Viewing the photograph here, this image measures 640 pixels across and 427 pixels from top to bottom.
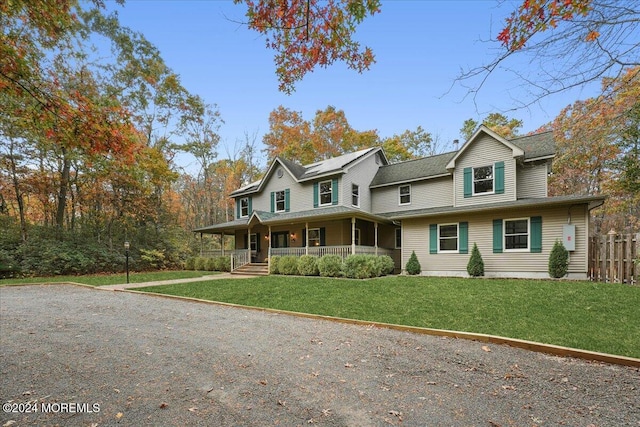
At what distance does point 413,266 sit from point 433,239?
5.42 feet

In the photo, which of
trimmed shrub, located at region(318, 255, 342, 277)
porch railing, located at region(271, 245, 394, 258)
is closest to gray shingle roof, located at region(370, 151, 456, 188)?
porch railing, located at region(271, 245, 394, 258)

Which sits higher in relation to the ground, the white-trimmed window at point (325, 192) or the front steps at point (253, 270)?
the white-trimmed window at point (325, 192)

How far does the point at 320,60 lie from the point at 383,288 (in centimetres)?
731

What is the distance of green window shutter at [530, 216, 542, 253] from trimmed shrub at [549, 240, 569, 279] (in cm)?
58

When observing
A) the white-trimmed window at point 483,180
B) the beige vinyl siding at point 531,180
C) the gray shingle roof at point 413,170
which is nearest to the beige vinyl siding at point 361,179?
the gray shingle roof at point 413,170

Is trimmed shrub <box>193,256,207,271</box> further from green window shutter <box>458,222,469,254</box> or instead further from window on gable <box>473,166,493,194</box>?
window on gable <box>473,166,493,194</box>

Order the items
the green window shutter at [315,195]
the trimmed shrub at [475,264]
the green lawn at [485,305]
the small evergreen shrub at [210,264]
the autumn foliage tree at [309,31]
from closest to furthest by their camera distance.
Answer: the autumn foliage tree at [309,31]
the green lawn at [485,305]
the trimmed shrub at [475,264]
the green window shutter at [315,195]
the small evergreen shrub at [210,264]

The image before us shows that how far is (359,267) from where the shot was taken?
1265 centimetres

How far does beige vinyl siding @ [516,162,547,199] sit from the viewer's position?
12.8 meters

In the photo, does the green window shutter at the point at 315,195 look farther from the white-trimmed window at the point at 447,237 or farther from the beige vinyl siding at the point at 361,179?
the white-trimmed window at the point at 447,237

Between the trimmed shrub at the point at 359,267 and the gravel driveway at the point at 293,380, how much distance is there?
7029 millimetres

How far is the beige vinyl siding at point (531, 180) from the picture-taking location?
1278 centimetres

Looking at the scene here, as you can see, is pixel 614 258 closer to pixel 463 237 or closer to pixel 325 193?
pixel 463 237

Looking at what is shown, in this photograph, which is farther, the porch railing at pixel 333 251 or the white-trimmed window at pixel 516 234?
the porch railing at pixel 333 251
